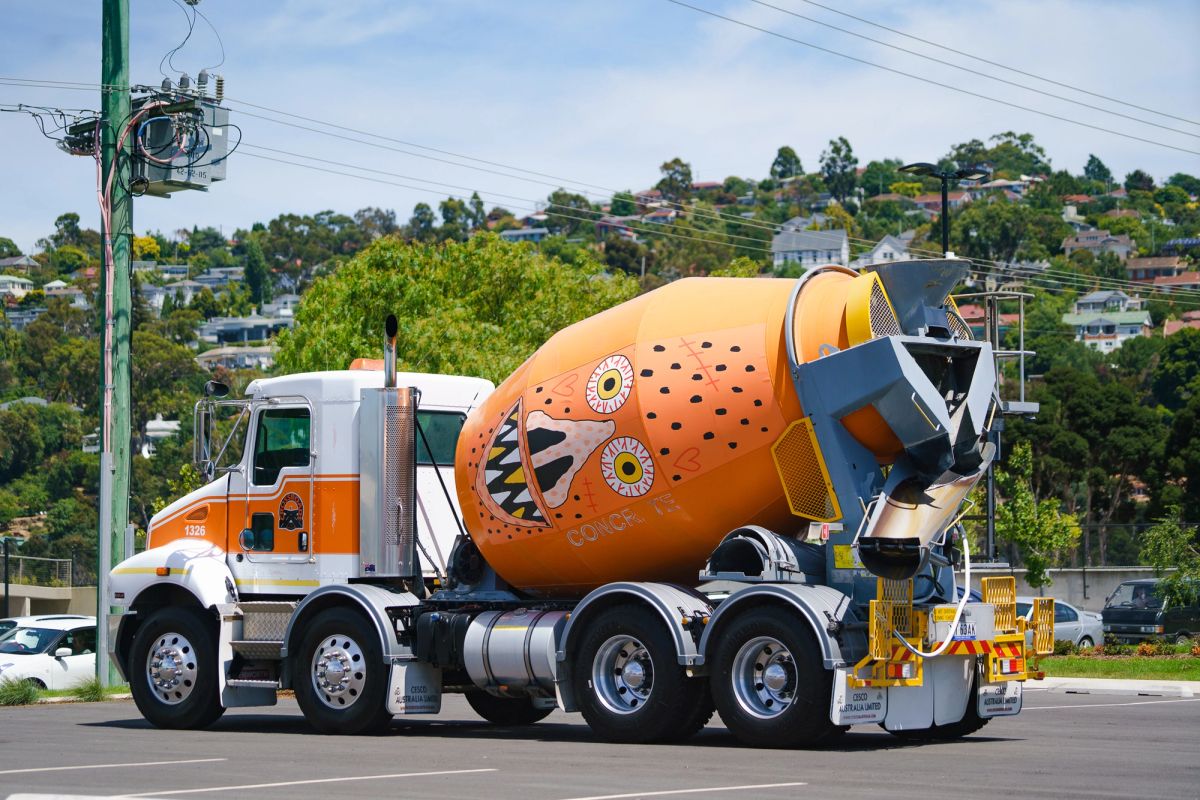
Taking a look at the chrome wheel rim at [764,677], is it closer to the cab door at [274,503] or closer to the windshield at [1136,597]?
the cab door at [274,503]

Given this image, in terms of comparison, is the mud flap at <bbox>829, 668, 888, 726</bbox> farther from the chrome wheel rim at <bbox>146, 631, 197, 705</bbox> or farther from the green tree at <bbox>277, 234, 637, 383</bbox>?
the green tree at <bbox>277, 234, 637, 383</bbox>

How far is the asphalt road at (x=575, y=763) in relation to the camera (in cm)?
1127

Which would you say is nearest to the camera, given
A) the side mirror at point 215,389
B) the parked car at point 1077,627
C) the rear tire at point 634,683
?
the rear tire at point 634,683

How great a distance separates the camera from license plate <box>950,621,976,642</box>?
14438mm

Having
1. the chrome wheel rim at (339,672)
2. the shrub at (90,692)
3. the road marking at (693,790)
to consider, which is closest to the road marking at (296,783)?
the road marking at (693,790)

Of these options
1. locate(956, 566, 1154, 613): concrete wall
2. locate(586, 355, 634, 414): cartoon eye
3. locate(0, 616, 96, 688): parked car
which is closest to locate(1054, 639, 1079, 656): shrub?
locate(956, 566, 1154, 613): concrete wall

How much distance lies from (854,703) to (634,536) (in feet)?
9.34

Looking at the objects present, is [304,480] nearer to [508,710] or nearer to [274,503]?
[274,503]

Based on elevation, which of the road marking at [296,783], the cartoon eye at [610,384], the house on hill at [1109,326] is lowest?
the road marking at [296,783]

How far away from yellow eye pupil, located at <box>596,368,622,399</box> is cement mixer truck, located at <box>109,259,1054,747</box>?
35 mm

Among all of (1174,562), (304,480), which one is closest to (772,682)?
(304,480)

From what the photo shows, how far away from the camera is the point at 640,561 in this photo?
51.7 ft

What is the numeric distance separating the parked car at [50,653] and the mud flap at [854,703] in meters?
16.0

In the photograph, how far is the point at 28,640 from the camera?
2677cm
